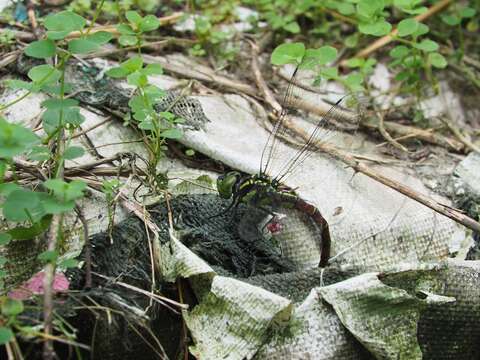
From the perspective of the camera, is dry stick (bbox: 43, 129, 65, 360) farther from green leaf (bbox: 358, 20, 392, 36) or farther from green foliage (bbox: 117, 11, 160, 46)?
green leaf (bbox: 358, 20, 392, 36)

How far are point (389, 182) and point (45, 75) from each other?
1113 mm

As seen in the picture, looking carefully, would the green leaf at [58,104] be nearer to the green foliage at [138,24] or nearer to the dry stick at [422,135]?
the green foliage at [138,24]

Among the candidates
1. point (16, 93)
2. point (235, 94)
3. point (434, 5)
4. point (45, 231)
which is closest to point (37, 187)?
point (45, 231)

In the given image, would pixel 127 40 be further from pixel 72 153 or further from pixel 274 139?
pixel 72 153

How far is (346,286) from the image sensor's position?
1777mm

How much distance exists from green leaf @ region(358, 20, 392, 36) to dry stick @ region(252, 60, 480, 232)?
481 millimetres

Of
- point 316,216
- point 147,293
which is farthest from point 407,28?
point 147,293

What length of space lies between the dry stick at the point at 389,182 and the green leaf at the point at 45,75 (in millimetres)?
963

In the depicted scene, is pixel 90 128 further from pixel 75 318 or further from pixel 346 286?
pixel 346 286

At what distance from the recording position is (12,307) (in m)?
1.44

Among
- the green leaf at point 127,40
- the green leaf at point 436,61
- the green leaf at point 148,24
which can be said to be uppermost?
the green leaf at point 148,24

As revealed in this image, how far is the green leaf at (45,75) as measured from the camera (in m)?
1.77

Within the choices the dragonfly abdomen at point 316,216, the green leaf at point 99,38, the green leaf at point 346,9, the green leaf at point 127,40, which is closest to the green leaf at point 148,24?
the green leaf at point 127,40

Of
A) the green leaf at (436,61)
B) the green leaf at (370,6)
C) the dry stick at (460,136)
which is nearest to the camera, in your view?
the green leaf at (370,6)
